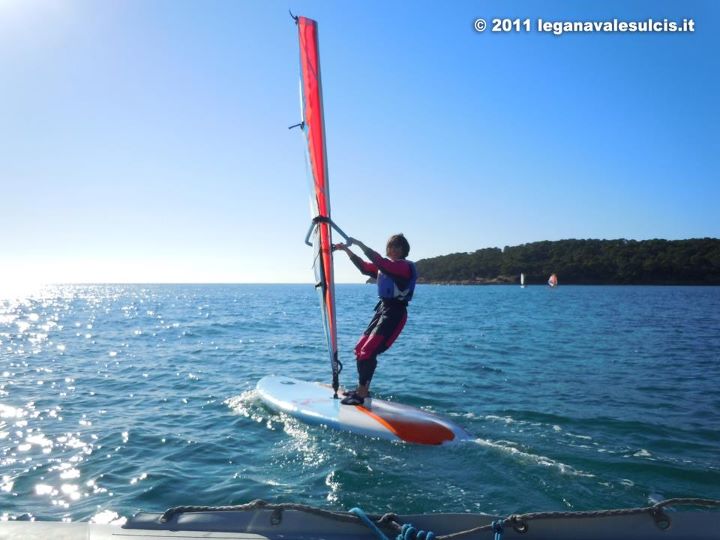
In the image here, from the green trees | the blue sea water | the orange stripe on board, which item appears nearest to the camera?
the blue sea water

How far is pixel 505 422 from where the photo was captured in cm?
634

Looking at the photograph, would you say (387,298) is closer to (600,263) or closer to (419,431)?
(419,431)

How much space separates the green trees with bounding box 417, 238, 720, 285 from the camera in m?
76.1

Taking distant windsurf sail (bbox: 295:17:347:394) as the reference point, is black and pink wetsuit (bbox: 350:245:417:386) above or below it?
below

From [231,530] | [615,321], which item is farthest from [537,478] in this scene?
A: [615,321]

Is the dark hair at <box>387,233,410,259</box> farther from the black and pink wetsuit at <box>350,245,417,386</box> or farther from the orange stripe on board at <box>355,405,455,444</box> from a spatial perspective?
the orange stripe on board at <box>355,405,455,444</box>

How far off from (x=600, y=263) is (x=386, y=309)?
8760 centimetres

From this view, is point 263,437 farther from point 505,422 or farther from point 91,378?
point 91,378

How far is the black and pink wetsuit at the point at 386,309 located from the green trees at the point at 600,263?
8538cm

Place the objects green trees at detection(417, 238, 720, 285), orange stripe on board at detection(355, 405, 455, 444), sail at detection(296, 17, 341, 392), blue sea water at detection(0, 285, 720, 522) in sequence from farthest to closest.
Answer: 1. green trees at detection(417, 238, 720, 285)
2. sail at detection(296, 17, 341, 392)
3. orange stripe on board at detection(355, 405, 455, 444)
4. blue sea water at detection(0, 285, 720, 522)

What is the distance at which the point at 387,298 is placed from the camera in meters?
6.07

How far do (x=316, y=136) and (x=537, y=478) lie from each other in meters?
4.43

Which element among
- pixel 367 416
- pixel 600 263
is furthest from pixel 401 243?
pixel 600 263

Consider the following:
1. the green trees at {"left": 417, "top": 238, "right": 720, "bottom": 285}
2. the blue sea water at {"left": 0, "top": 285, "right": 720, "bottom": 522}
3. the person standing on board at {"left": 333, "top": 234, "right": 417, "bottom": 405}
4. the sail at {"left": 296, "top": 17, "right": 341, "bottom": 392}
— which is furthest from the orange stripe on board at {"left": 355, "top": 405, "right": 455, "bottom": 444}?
the green trees at {"left": 417, "top": 238, "right": 720, "bottom": 285}
